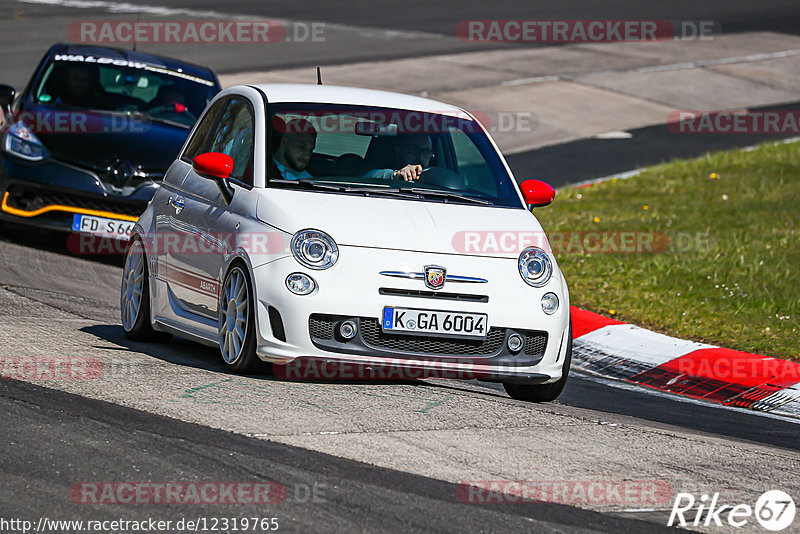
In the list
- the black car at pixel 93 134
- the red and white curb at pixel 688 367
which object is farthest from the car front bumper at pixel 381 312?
the black car at pixel 93 134

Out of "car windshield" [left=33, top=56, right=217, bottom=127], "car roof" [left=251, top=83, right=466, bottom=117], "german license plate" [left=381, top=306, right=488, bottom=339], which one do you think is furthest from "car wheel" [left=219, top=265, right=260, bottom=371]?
"car windshield" [left=33, top=56, right=217, bottom=127]

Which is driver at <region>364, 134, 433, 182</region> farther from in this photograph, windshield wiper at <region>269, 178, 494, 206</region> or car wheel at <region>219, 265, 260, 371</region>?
car wheel at <region>219, 265, 260, 371</region>

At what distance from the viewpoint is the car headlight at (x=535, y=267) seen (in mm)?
7219

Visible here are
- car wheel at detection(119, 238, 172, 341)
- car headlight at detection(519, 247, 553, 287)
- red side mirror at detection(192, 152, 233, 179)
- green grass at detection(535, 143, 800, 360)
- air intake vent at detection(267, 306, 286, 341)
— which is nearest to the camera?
air intake vent at detection(267, 306, 286, 341)

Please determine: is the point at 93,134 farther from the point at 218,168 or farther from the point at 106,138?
the point at 218,168

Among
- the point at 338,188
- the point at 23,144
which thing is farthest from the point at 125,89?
the point at 338,188

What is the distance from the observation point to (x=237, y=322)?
7145mm

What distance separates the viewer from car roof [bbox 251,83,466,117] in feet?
26.6

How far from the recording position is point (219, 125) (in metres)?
8.36

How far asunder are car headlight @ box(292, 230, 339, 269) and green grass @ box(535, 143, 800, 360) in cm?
381

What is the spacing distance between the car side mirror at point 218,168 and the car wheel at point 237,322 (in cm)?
56

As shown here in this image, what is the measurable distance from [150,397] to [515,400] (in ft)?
6.72

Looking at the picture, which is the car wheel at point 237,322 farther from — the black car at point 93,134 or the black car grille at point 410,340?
the black car at point 93,134

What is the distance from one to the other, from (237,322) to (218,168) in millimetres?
937
